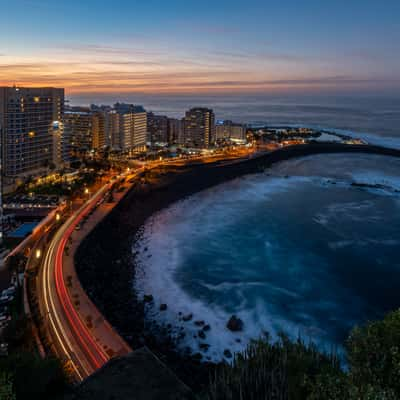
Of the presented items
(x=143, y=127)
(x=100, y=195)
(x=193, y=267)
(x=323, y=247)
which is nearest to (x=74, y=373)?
(x=193, y=267)

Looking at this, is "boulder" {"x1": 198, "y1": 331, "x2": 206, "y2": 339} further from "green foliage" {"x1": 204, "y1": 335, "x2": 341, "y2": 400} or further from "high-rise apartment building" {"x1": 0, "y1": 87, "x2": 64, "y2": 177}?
"high-rise apartment building" {"x1": 0, "y1": 87, "x2": 64, "y2": 177}

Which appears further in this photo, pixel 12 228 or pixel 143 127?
pixel 143 127

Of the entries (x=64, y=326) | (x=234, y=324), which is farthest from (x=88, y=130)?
(x=234, y=324)

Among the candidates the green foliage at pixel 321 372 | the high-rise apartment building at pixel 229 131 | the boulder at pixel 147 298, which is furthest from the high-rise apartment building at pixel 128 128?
the green foliage at pixel 321 372

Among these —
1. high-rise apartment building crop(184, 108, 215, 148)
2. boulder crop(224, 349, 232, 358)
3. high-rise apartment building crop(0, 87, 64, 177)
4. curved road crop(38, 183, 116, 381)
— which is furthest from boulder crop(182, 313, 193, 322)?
high-rise apartment building crop(184, 108, 215, 148)

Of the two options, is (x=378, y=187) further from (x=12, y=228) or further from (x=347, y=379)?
(x=347, y=379)
